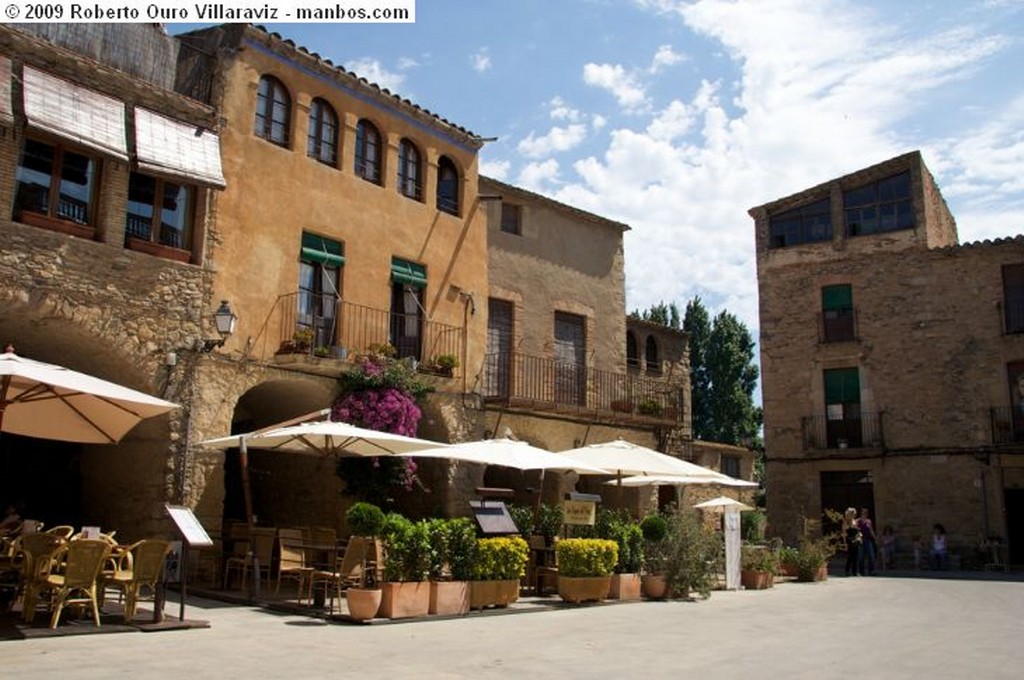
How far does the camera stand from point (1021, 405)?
85.9 feet

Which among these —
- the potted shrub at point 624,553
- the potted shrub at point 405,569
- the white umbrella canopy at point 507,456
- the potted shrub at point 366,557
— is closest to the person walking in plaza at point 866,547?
the potted shrub at point 624,553

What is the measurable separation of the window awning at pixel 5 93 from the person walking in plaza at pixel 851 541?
19581 mm

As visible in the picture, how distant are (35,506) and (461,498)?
725 cm

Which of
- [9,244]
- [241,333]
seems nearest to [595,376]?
[241,333]

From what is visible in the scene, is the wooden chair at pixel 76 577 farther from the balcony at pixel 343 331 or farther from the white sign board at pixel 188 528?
the balcony at pixel 343 331

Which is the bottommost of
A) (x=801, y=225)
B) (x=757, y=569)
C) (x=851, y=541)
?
(x=757, y=569)

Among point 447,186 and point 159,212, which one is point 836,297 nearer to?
point 447,186

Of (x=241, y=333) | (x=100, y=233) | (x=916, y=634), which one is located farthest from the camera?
(x=241, y=333)

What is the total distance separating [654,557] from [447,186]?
8.61 meters

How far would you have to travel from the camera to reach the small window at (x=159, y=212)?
42.8ft

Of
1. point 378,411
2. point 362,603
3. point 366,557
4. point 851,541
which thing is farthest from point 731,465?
point 362,603

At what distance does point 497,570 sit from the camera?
1161 centimetres

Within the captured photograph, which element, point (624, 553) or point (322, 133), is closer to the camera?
point (624, 553)

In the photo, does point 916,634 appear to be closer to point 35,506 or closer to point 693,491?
point 35,506
